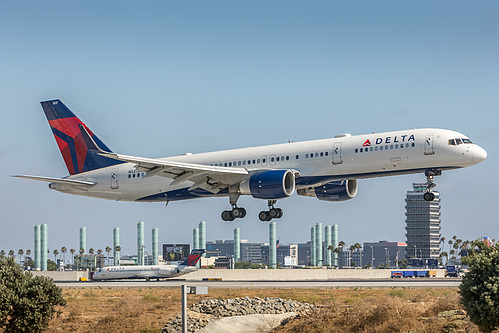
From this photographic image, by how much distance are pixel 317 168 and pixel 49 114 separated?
30.1m

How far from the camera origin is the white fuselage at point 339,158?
154ft

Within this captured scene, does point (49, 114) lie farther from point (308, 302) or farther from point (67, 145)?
point (308, 302)

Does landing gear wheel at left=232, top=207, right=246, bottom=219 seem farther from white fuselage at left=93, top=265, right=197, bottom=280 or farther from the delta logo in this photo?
white fuselage at left=93, top=265, right=197, bottom=280

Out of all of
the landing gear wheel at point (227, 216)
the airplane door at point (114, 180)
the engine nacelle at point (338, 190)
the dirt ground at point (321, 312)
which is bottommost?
the dirt ground at point (321, 312)

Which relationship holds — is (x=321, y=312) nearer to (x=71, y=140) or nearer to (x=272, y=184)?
(x=272, y=184)

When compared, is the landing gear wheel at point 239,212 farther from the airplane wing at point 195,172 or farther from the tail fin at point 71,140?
the tail fin at point 71,140

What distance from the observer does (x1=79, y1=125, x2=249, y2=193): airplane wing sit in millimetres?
52206

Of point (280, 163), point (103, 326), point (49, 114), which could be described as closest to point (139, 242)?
point (49, 114)

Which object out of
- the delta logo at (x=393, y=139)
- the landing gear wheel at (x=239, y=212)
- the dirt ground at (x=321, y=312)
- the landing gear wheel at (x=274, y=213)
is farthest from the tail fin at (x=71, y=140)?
the delta logo at (x=393, y=139)

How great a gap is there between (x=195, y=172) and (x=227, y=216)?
6110 mm

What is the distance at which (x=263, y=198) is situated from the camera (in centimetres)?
5238

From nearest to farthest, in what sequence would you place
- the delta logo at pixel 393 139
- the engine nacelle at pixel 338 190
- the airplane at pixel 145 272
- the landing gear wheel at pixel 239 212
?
the delta logo at pixel 393 139 → the engine nacelle at pixel 338 190 → the landing gear wheel at pixel 239 212 → the airplane at pixel 145 272

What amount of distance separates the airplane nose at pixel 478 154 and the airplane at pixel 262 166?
68mm

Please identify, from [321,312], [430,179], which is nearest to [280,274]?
[430,179]
